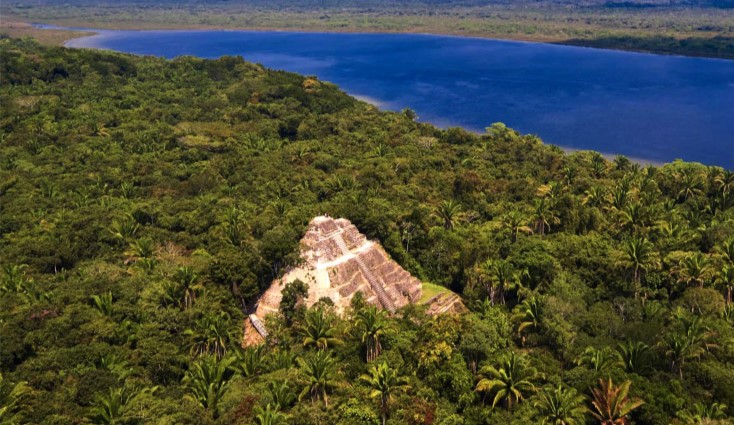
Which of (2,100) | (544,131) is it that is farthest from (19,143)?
(544,131)

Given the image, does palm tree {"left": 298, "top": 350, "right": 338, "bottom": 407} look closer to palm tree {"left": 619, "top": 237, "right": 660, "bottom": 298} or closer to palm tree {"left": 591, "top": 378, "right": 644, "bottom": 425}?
palm tree {"left": 591, "top": 378, "right": 644, "bottom": 425}

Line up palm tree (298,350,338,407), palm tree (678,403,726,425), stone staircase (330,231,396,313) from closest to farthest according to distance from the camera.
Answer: palm tree (678,403,726,425) < palm tree (298,350,338,407) < stone staircase (330,231,396,313)

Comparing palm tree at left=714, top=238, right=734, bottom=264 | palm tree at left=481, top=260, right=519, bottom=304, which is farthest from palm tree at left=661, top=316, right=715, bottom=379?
palm tree at left=481, top=260, right=519, bottom=304

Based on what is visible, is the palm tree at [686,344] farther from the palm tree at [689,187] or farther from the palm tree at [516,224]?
the palm tree at [689,187]

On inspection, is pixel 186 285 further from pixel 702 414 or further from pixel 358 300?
pixel 702 414

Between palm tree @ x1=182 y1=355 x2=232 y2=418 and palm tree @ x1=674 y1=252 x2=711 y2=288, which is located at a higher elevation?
palm tree @ x1=674 y1=252 x2=711 y2=288

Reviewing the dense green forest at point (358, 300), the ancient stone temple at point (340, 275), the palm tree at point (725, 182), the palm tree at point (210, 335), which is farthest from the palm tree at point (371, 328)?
the palm tree at point (725, 182)
